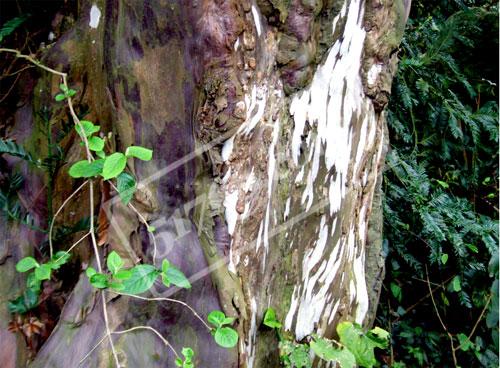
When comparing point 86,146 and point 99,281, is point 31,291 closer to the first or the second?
point 99,281

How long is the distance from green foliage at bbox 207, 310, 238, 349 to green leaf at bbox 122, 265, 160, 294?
21 centimetres

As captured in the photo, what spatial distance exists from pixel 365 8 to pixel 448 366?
2384 mm

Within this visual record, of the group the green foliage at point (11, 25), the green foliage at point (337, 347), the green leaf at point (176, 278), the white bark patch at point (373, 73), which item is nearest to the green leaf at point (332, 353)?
the green foliage at point (337, 347)

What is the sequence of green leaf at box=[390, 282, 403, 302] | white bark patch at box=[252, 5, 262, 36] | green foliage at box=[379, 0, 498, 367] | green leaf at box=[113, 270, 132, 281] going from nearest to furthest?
green leaf at box=[113, 270, 132, 281], white bark patch at box=[252, 5, 262, 36], green foliage at box=[379, 0, 498, 367], green leaf at box=[390, 282, 403, 302]

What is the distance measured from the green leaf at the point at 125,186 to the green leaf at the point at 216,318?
1.15ft

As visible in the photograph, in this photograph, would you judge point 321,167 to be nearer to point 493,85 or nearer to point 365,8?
point 365,8

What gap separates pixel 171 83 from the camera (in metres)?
1.44

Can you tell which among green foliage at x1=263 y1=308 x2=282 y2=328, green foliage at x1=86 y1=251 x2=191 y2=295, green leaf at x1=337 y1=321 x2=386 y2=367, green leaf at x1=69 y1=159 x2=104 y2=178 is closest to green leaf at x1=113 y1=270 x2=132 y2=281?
green foliage at x1=86 y1=251 x2=191 y2=295

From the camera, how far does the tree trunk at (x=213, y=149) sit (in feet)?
4.67

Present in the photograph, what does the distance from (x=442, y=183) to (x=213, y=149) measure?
205cm

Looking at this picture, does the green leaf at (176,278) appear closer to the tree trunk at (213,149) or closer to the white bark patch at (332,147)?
the tree trunk at (213,149)

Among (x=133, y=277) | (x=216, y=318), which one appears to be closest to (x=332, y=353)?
(x=216, y=318)

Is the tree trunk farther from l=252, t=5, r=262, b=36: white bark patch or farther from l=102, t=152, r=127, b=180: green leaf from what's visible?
l=102, t=152, r=127, b=180: green leaf

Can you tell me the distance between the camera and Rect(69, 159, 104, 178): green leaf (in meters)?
1.32
